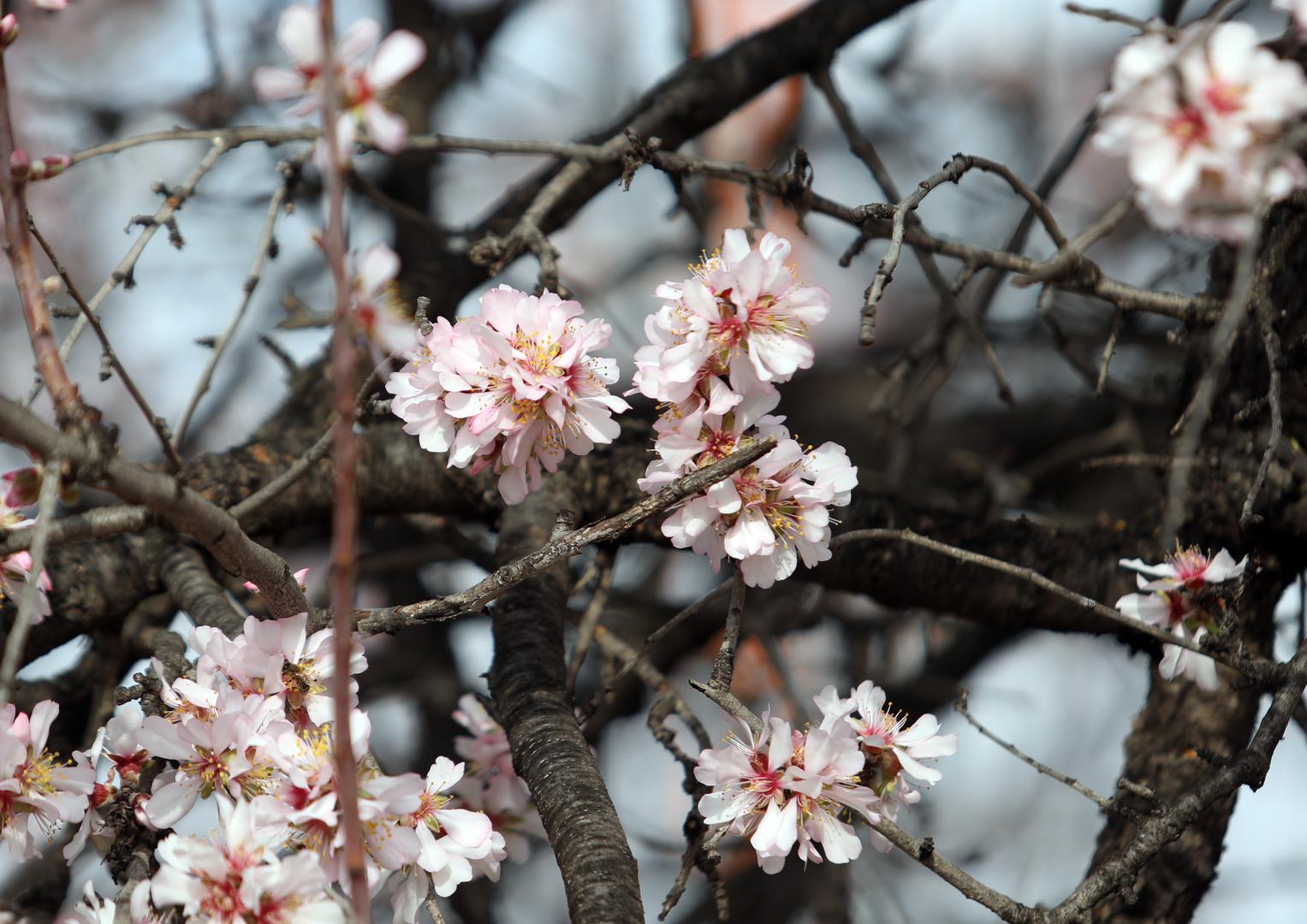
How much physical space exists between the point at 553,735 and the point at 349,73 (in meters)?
0.86

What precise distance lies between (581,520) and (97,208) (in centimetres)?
381

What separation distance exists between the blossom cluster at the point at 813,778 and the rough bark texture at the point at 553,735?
13cm

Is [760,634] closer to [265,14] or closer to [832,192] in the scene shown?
[265,14]

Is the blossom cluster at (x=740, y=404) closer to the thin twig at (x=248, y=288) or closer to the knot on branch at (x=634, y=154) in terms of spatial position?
the knot on branch at (x=634, y=154)

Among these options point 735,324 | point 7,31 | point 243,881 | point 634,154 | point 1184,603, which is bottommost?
point 243,881

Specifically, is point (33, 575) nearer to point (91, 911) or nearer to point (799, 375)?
point (91, 911)

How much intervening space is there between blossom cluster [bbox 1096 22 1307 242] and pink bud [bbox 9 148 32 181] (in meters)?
1.05

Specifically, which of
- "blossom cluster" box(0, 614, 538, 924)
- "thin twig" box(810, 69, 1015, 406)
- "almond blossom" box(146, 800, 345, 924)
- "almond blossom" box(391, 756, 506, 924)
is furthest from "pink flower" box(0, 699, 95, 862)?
"thin twig" box(810, 69, 1015, 406)

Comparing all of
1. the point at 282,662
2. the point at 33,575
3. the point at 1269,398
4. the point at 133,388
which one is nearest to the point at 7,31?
the point at 133,388

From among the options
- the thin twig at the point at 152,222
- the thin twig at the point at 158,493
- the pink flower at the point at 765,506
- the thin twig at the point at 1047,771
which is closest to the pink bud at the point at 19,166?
the thin twig at the point at 158,493

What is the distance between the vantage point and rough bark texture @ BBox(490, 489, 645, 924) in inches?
50.7

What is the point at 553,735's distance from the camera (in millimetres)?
1526

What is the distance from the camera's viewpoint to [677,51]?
4.16 m

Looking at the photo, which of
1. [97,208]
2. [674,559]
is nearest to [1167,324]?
[674,559]
